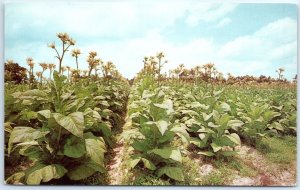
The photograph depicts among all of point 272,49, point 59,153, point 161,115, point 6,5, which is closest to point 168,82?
point 161,115

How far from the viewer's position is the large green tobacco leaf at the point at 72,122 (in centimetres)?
224

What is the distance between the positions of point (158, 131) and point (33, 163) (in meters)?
0.91

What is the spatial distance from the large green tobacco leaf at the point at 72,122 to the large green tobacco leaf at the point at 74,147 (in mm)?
168

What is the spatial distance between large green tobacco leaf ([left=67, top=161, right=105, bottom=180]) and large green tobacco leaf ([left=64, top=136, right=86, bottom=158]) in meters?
0.15

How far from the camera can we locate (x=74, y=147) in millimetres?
2391

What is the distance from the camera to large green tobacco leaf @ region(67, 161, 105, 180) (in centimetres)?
248

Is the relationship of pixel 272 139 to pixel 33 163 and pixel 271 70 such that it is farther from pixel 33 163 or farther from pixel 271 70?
pixel 33 163

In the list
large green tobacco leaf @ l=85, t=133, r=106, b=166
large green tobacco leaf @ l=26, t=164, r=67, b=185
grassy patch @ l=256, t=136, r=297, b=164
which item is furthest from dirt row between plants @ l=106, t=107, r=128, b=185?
grassy patch @ l=256, t=136, r=297, b=164

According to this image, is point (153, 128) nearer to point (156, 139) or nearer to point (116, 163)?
point (156, 139)

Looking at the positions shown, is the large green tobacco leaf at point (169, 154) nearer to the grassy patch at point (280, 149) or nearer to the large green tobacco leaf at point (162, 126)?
the large green tobacco leaf at point (162, 126)

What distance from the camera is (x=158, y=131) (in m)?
2.60

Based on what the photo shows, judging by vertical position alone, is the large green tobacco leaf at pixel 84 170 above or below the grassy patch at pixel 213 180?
above

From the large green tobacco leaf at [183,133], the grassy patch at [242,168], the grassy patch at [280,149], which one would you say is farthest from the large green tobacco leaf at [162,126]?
the grassy patch at [280,149]

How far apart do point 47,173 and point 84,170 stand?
0.24m
